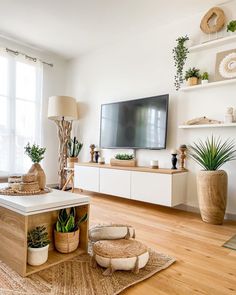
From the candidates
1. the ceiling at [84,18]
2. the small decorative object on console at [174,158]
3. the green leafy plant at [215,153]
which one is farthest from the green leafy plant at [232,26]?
the small decorative object on console at [174,158]

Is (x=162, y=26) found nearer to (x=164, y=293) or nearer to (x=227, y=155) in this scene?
(x=227, y=155)

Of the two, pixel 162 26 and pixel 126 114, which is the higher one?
pixel 162 26

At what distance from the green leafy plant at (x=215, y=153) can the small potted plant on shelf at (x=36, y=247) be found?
1.82m

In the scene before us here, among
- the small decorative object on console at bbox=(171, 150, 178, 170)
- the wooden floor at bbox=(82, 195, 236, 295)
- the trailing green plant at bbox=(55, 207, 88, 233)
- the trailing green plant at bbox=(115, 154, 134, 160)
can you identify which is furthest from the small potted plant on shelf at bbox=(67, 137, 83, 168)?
the trailing green plant at bbox=(55, 207, 88, 233)

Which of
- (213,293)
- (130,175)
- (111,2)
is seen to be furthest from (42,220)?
(111,2)

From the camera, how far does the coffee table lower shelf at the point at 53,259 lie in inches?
53.5

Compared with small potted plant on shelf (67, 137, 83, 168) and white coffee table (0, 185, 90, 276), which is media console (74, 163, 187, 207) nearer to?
small potted plant on shelf (67, 137, 83, 168)

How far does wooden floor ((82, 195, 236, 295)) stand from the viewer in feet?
4.19

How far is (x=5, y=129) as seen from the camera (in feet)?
12.3

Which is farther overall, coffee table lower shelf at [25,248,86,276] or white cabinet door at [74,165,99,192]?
white cabinet door at [74,165,99,192]

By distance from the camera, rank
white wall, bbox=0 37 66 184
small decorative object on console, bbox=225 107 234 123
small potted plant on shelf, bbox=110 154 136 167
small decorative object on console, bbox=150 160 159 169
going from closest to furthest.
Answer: small decorative object on console, bbox=225 107 234 123, small decorative object on console, bbox=150 160 159 169, small potted plant on shelf, bbox=110 154 136 167, white wall, bbox=0 37 66 184

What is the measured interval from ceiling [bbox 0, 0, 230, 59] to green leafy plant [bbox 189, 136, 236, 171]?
165 cm

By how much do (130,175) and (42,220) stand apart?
169cm

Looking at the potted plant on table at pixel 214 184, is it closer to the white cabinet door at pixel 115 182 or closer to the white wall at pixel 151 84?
the white wall at pixel 151 84
